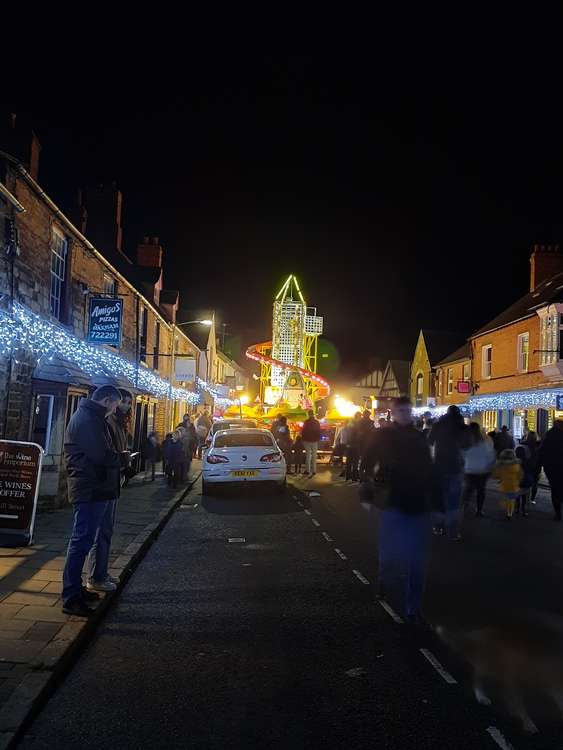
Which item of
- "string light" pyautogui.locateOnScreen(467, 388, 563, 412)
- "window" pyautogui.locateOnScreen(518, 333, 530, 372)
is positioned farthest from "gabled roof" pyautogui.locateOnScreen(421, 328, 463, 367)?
"window" pyautogui.locateOnScreen(518, 333, 530, 372)

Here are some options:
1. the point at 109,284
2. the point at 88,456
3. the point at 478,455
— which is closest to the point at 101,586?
the point at 88,456

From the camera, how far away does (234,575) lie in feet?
Result: 24.8

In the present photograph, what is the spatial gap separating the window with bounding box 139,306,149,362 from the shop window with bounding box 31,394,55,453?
10281 mm

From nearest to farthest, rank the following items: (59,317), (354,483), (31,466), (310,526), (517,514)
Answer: (31,466), (310,526), (517,514), (59,317), (354,483)

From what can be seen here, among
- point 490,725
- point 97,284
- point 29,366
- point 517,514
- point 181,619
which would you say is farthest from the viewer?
point 97,284

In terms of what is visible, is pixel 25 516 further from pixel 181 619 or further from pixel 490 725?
pixel 490 725

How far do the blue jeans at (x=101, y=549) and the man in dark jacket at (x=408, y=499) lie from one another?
2.58 meters

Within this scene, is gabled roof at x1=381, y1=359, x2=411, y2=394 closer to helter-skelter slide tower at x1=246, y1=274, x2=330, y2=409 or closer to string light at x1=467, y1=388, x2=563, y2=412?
helter-skelter slide tower at x1=246, y1=274, x2=330, y2=409

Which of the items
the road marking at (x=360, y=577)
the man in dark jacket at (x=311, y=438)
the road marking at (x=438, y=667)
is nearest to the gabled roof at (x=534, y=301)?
the man in dark jacket at (x=311, y=438)

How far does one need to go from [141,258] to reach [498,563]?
26.5 metres

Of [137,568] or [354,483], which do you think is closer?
[137,568]

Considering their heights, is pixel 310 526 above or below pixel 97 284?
below

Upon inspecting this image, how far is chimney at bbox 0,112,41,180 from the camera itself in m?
11.8

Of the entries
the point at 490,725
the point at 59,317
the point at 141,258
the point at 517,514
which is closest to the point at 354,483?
the point at 517,514
